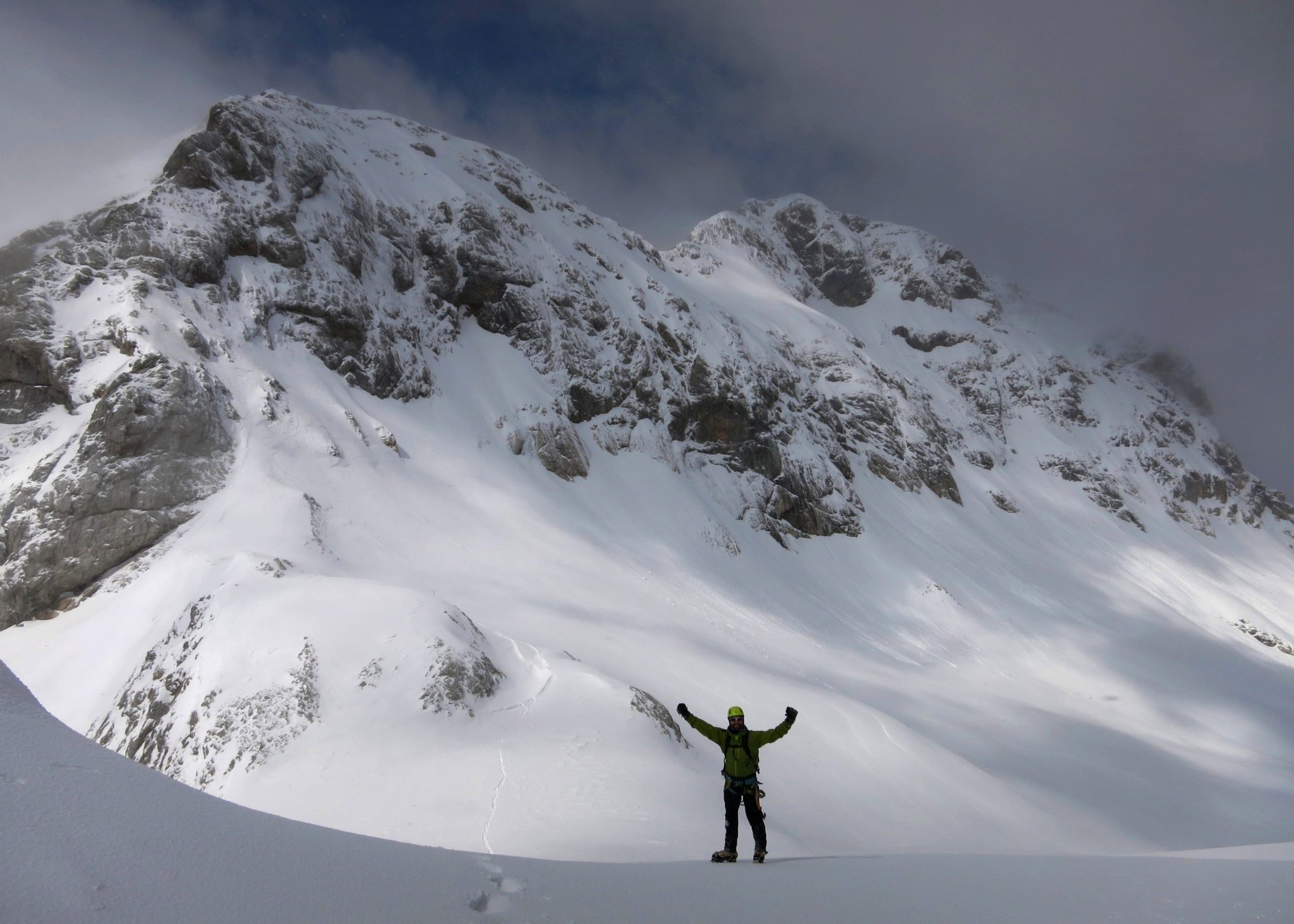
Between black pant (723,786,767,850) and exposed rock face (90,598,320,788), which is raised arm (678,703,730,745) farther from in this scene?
exposed rock face (90,598,320,788)

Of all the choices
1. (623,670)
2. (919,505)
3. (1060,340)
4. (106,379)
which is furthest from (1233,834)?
(1060,340)

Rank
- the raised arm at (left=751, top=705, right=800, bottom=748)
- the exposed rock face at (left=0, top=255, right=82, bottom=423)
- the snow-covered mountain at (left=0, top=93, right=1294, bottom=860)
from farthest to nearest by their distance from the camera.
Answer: the exposed rock face at (left=0, top=255, right=82, bottom=423)
the snow-covered mountain at (left=0, top=93, right=1294, bottom=860)
the raised arm at (left=751, top=705, right=800, bottom=748)

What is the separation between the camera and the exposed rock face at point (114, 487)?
22.0 meters

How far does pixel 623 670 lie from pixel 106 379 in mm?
22230

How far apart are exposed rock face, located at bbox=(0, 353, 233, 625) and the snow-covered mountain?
126mm

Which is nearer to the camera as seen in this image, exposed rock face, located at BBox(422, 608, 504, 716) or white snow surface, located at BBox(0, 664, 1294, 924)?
white snow surface, located at BBox(0, 664, 1294, 924)

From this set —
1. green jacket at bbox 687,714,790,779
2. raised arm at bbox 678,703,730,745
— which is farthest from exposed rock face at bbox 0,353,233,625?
green jacket at bbox 687,714,790,779

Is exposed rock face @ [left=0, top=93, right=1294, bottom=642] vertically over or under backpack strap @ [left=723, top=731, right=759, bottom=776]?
over

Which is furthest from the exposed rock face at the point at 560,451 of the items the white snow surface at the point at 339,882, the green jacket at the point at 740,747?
the white snow surface at the point at 339,882

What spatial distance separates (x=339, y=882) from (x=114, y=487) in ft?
87.3

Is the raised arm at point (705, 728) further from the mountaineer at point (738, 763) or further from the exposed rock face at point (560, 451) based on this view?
the exposed rock face at point (560, 451)

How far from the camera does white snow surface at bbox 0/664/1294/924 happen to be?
2.37 meters

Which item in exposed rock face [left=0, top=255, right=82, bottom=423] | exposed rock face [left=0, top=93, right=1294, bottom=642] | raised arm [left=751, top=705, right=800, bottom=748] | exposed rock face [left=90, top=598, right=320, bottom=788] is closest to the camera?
raised arm [left=751, top=705, right=800, bottom=748]

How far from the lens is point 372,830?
9.04 meters
